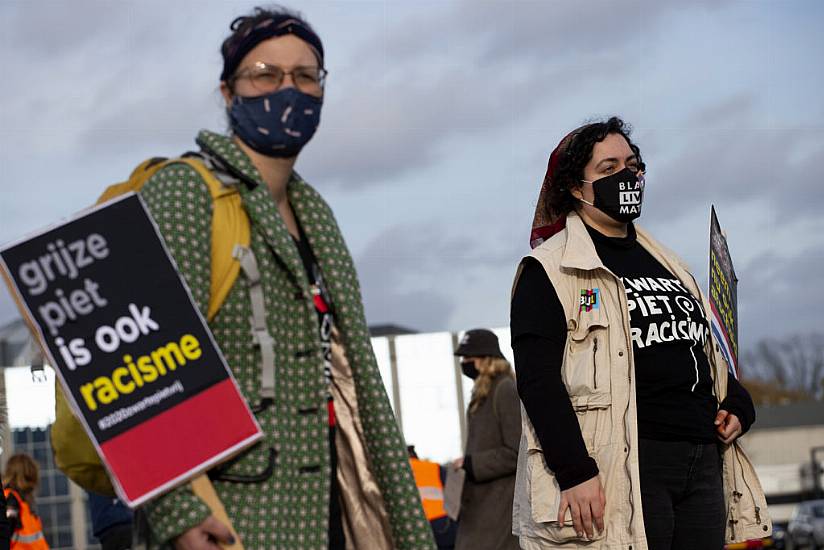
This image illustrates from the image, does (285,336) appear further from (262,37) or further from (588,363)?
(588,363)

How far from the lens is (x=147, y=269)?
2.79 meters

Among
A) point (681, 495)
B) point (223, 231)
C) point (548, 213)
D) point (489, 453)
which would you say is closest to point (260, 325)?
point (223, 231)

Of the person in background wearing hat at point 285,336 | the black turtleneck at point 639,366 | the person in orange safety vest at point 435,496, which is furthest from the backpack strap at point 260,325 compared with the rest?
the person in orange safety vest at point 435,496

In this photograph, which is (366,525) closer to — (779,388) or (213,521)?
(213,521)

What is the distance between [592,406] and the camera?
14.3 feet

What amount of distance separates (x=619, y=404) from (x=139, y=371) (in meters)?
2.02

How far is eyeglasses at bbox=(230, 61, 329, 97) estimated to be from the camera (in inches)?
122

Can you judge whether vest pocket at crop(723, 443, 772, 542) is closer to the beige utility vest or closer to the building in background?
the beige utility vest

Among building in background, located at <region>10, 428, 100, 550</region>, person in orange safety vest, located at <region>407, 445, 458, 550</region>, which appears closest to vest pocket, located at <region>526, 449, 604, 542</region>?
person in orange safety vest, located at <region>407, 445, 458, 550</region>

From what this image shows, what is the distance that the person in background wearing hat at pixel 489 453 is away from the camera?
282 inches

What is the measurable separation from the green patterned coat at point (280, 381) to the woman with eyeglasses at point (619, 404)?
119 cm

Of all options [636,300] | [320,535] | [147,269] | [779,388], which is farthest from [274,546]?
[779,388]

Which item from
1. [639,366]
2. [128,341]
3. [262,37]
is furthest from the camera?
[639,366]

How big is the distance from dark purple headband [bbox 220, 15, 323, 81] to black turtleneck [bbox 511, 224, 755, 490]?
1564mm
